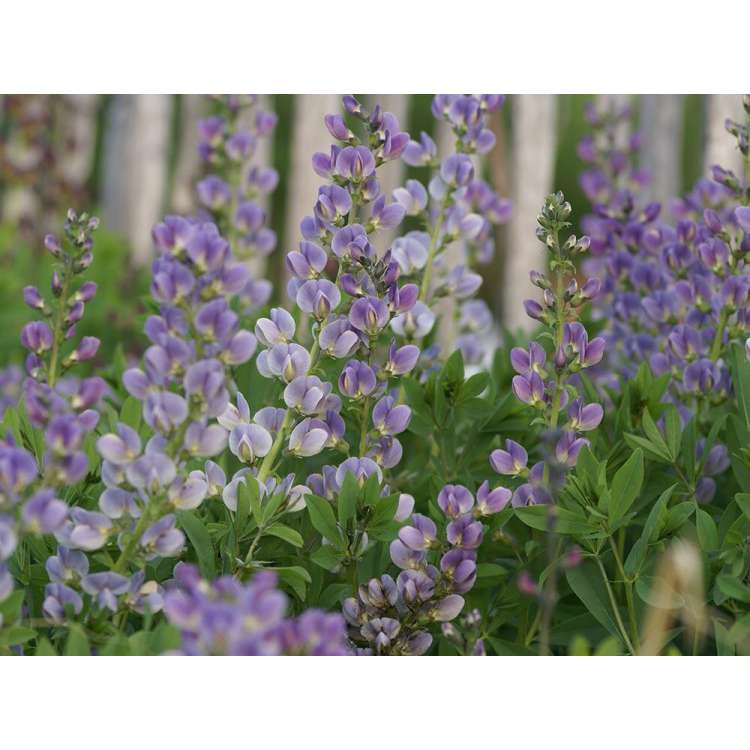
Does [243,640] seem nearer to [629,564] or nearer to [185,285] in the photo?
[185,285]

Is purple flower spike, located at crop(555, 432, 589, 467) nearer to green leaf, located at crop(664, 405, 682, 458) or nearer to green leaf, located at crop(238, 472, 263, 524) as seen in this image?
green leaf, located at crop(664, 405, 682, 458)

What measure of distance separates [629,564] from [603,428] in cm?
45

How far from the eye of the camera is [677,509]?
1.45m

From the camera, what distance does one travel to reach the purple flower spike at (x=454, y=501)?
1.41 m

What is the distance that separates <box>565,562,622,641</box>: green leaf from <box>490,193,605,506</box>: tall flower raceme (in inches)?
4.8

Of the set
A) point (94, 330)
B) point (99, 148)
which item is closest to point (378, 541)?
point (94, 330)

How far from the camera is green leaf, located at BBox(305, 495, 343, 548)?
1.39 metres

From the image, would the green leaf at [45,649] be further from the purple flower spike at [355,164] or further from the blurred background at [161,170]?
the blurred background at [161,170]

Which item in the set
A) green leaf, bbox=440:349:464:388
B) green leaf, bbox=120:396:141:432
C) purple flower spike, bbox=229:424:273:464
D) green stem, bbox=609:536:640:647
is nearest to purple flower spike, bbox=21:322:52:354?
green leaf, bbox=120:396:141:432

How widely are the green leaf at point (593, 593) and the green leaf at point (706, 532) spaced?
0.52ft

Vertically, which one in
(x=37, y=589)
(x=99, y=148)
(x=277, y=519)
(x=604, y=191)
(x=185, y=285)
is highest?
(x=99, y=148)

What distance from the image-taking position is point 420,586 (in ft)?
4.50

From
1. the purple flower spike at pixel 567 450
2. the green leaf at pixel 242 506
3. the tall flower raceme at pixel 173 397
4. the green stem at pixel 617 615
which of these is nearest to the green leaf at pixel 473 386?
the purple flower spike at pixel 567 450

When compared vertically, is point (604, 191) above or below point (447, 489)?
above
